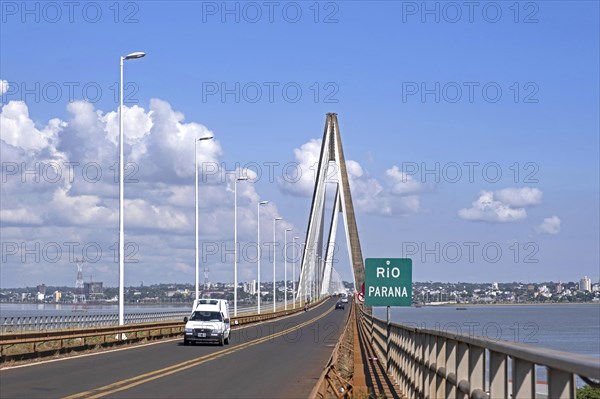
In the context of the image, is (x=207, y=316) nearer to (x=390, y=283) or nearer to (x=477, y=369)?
(x=390, y=283)

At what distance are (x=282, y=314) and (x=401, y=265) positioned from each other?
7692 centimetres

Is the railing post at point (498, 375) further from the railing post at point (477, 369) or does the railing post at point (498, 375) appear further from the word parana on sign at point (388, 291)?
the word parana on sign at point (388, 291)

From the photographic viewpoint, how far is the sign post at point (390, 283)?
26.0 metres

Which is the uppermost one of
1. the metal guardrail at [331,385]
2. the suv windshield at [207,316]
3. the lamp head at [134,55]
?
the lamp head at [134,55]

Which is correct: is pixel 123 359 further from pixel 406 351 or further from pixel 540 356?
pixel 540 356

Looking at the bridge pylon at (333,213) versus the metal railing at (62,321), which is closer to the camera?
the metal railing at (62,321)

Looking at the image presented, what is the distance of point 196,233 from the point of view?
206 feet

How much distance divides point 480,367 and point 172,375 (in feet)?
53.6

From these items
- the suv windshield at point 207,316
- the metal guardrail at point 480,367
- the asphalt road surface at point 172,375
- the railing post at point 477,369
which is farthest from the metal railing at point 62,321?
the railing post at point 477,369

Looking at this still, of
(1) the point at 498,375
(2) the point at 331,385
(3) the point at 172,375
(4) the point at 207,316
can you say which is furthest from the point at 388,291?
(4) the point at 207,316

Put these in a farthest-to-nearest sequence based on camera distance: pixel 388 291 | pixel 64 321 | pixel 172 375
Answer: pixel 64 321 → pixel 388 291 → pixel 172 375

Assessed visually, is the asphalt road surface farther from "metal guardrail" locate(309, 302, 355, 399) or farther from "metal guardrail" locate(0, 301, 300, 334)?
"metal guardrail" locate(0, 301, 300, 334)

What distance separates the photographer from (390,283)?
26141mm

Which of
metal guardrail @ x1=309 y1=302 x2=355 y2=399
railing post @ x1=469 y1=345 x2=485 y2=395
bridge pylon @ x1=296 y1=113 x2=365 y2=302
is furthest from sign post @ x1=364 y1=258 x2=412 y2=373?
bridge pylon @ x1=296 y1=113 x2=365 y2=302
